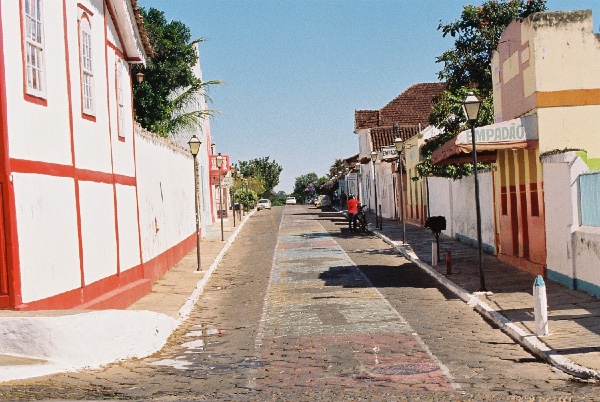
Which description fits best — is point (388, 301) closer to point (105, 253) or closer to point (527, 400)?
point (105, 253)

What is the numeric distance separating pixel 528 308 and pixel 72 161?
7.96 meters

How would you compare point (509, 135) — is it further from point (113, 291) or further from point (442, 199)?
point (442, 199)

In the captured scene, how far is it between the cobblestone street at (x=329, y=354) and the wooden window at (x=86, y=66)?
4.35 meters

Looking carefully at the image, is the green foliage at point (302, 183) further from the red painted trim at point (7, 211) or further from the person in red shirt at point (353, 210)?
the red painted trim at point (7, 211)

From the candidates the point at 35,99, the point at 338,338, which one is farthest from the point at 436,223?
the point at 35,99

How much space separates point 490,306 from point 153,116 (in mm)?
25325

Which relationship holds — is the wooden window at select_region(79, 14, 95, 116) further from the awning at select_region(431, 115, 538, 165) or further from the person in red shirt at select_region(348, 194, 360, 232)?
the person in red shirt at select_region(348, 194, 360, 232)

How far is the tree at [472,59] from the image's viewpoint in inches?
1035

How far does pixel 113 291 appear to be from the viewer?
16.3 metres

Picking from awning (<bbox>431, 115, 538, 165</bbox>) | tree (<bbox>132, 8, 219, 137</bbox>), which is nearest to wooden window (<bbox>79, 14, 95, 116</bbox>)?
awning (<bbox>431, 115, 538, 165</bbox>)

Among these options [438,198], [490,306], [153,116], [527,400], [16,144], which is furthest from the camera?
[153,116]

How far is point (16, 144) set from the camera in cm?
1156

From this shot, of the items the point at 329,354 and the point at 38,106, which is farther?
→ the point at 38,106

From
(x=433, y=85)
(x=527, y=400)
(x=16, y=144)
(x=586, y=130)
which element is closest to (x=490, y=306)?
(x=586, y=130)
